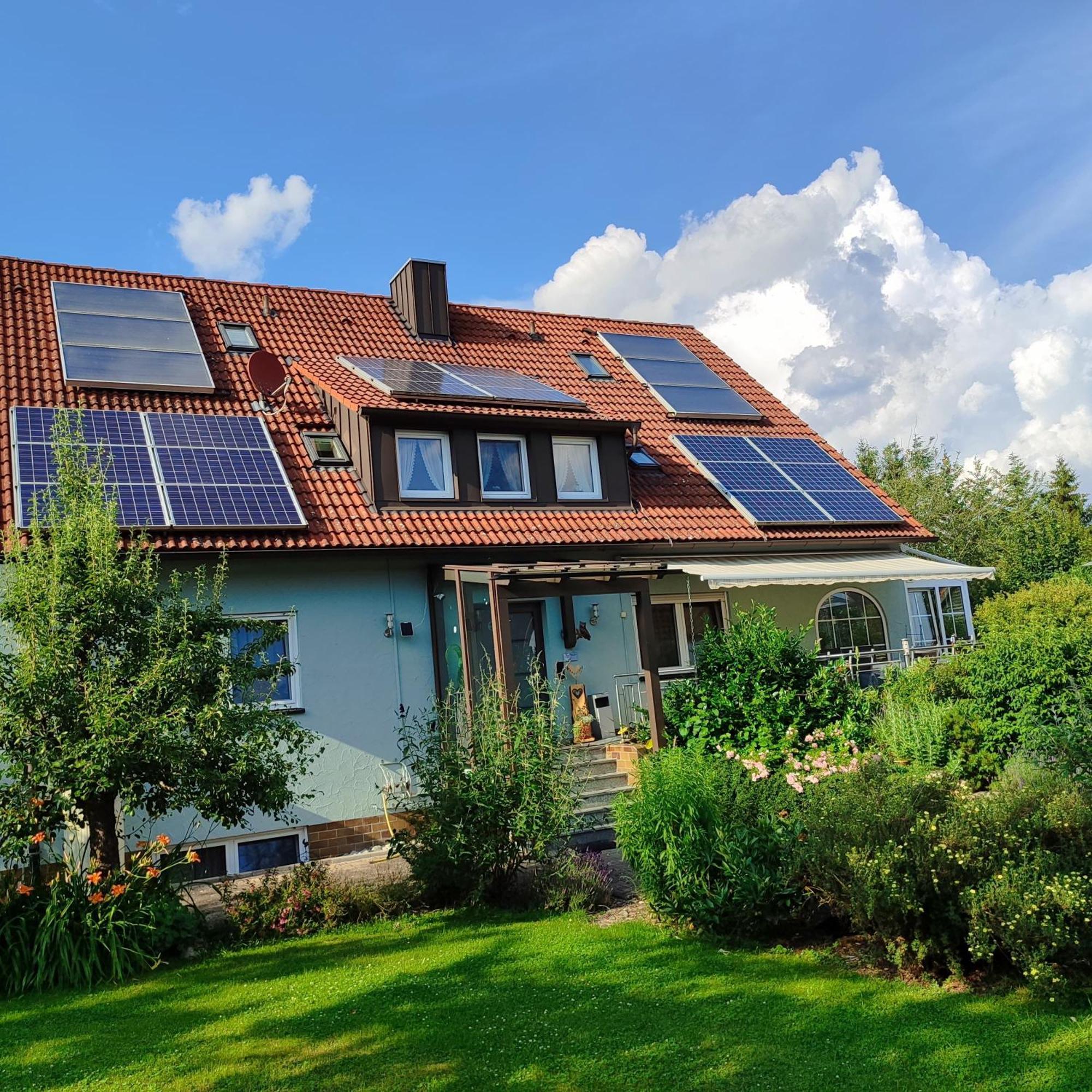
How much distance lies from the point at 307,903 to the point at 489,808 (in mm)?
2133

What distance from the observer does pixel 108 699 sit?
27.7 ft

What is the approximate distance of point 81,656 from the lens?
903cm

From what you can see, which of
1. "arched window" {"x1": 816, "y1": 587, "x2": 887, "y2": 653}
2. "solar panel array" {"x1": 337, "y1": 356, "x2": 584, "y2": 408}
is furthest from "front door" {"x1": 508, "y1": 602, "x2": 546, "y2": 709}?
"arched window" {"x1": 816, "y1": 587, "x2": 887, "y2": 653}

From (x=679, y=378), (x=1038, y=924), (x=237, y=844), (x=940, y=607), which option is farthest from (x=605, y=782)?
(x=679, y=378)

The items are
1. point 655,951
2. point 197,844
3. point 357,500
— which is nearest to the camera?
point 655,951

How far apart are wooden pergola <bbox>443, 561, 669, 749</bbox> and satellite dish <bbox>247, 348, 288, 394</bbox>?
494 centimetres

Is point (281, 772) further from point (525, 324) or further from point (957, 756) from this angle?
point (525, 324)

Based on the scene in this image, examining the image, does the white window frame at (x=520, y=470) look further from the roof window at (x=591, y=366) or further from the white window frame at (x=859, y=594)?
the white window frame at (x=859, y=594)

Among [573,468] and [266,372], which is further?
[573,468]

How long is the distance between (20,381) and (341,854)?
30.0ft

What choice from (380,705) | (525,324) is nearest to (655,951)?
(380,705)

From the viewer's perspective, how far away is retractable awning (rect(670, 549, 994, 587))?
623 inches

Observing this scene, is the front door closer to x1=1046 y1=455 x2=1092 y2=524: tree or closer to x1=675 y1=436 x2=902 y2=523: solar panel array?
x1=675 y1=436 x2=902 y2=523: solar panel array

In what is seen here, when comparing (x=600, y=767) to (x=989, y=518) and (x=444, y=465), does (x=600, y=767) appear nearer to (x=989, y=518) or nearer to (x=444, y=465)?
(x=444, y=465)
